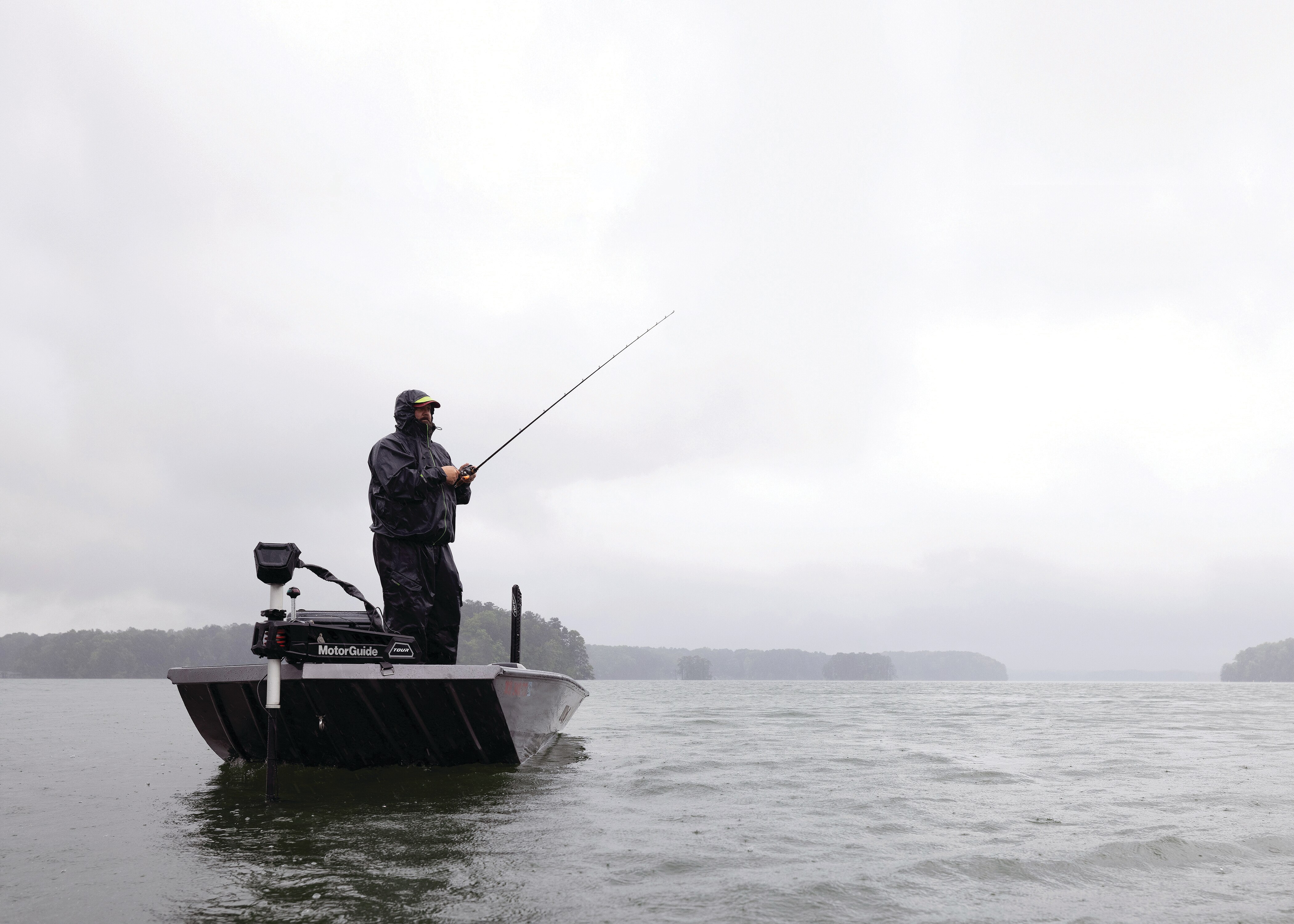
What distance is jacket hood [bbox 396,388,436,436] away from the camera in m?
7.33

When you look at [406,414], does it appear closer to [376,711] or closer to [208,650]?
[376,711]

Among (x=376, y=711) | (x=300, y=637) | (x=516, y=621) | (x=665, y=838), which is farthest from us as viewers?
(x=516, y=621)

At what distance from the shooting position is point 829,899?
3.41 metres

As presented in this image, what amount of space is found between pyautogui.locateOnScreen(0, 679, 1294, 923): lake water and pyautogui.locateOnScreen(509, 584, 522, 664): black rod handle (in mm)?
1237

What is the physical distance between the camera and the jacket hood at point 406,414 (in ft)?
24.0

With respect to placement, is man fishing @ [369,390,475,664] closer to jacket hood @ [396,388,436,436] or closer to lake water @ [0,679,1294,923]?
jacket hood @ [396,388,436,436]

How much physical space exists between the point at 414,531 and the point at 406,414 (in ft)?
3.52

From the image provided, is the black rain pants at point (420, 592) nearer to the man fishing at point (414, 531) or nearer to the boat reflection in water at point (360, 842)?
the man fishing at point (414, 531)

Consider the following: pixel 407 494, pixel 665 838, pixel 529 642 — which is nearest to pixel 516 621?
pixel 407 494

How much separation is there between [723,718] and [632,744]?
271 inches

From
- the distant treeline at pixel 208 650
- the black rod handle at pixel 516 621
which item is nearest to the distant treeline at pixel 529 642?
the distant treeline at pixel 208 650

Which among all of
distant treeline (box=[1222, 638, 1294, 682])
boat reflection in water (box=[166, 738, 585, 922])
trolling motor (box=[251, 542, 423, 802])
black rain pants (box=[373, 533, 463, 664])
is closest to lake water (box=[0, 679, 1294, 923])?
boat reflection in water (box=[166, 738, 585, 922])

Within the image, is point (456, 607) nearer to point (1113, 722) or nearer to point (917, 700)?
point (1113, 722)

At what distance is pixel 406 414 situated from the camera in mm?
7324
